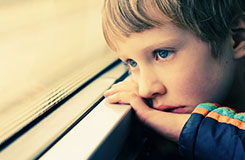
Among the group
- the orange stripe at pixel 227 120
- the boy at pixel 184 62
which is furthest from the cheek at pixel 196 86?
the orange stripe at pixel 227 120

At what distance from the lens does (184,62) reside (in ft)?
2.29

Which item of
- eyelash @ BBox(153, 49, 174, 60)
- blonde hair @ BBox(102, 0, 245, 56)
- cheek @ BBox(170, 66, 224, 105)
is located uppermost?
blonde hair @ BBox(102, 0, 245, 56)

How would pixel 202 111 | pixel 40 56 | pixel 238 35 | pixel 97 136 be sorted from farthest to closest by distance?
1. pixel 40 56
2. pixel 238 35
3. pixel 202 111
4. pixel 97 136

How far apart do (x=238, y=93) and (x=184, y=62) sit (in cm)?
38

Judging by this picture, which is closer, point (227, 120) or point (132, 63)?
point (227, 120)

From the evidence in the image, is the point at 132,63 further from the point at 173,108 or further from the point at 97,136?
the point at 97,136

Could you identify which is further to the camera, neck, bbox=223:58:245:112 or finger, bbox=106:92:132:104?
neck, bbox=223:58:245:112

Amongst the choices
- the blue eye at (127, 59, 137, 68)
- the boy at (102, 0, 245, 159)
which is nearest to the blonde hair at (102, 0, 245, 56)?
the boy at (102, 0, 245, 159)

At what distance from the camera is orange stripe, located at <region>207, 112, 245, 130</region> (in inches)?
24.1

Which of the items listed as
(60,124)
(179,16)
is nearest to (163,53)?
(179,16)

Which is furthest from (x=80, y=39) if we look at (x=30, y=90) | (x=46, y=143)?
(x=46, y=143)

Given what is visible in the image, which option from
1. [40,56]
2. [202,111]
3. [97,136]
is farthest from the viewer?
[40,56]

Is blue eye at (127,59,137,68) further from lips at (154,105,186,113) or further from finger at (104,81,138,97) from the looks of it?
lips at (154,105,186,113)

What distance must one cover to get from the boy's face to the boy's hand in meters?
0.04
